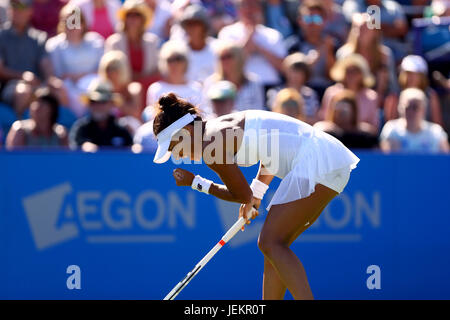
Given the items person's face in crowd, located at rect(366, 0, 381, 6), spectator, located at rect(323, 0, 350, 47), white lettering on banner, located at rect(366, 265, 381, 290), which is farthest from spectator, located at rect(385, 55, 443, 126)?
white lettering on banner, located at rect(366, 265, 381, 290)

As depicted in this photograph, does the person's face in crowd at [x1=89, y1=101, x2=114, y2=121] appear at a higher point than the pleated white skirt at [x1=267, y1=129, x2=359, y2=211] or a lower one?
higher

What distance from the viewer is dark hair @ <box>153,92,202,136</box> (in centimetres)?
534

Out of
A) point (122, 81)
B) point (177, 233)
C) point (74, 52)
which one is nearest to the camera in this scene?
point (177, 233)

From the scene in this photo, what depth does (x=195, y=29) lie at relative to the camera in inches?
365

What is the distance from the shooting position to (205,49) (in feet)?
30.5

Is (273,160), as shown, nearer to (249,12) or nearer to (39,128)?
(39,128)

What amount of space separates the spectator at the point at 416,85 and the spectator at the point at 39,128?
3502 mm

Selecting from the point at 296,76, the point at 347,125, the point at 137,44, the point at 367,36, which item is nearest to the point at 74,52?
the point at 137,44

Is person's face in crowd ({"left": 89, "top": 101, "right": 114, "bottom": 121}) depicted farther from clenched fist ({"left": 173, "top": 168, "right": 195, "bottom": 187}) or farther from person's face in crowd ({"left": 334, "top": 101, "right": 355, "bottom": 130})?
clenched fist ({"left": 173, "top": 168, "right": 195, "bottom": 187})

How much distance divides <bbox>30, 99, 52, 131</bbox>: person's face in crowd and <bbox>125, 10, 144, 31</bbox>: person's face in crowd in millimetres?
1587

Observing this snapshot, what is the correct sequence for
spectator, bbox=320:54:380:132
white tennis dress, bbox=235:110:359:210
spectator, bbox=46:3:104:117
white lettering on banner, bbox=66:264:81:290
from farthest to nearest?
spectator, bbox=46:3:104:117 → spectator, bbox=320:54:380:132 → white lettering on banner, bbox=66:264:81:290 → white tennis dress, bbox=235:110:359:210

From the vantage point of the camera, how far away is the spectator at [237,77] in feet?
28.7

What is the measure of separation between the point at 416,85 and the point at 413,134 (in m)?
0.99
